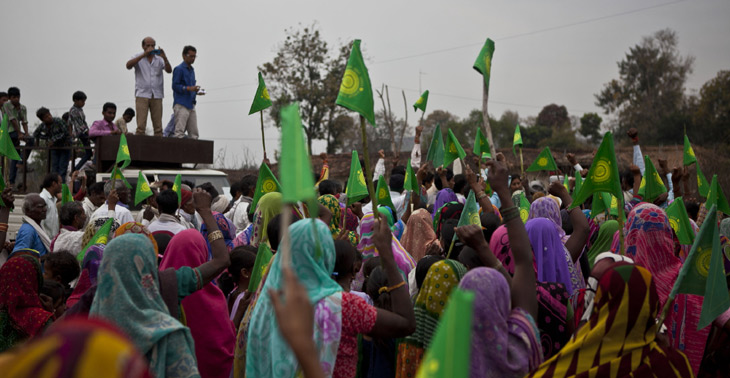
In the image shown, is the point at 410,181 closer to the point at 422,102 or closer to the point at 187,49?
the point at 422,102

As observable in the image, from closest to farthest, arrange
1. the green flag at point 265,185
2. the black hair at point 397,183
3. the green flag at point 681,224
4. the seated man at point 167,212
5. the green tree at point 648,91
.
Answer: the green flag at point 681,224 < the seated man at point 167,212 < the green flag at point 265,185 < the black hair at point 397,183 < the green tree at point 648,91

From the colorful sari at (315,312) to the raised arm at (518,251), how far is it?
82 centimetres

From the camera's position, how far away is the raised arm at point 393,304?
3205 mm

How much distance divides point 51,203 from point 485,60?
520 centimetres

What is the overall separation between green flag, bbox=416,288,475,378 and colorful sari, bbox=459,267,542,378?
144cm

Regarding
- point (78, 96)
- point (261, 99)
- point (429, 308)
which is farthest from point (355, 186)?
point (78, 96)

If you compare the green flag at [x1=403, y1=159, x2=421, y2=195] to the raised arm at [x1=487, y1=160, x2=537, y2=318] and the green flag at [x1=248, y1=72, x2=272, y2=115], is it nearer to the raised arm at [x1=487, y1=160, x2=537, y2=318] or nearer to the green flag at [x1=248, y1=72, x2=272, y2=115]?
the green flag at [x1=248, y1=72, x2=272, y2=115]

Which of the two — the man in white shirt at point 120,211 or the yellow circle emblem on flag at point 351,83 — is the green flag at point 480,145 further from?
the yellow circle emblem on flag at point 351,83

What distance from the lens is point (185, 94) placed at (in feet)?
40.8

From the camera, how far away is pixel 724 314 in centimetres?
396

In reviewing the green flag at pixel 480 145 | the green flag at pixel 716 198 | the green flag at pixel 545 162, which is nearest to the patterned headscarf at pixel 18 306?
the green flag at pixel 716 198

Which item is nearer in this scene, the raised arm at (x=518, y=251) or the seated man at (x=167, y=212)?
the raised arm at (x=518, y=251)


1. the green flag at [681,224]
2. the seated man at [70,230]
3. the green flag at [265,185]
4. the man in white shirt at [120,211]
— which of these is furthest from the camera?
the man in white shirt at [120,211]

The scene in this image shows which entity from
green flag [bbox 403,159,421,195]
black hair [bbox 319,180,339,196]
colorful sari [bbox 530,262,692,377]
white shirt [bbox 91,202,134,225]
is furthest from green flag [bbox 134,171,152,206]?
colorful sari [bbox 530,262,692,377]
